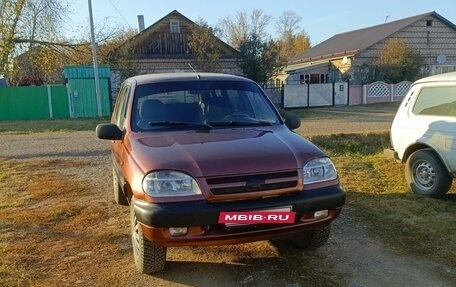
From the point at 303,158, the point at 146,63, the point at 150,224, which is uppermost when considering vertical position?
the point at 146,63

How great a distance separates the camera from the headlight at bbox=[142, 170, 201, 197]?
3.28 meters

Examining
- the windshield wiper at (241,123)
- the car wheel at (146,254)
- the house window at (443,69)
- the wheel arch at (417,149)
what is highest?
the house window at (443,69)

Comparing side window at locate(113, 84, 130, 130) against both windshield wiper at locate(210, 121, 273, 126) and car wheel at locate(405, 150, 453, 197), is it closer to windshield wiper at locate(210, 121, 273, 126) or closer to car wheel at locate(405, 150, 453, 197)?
windshield wiper at locate(210, 121, 273, 126)

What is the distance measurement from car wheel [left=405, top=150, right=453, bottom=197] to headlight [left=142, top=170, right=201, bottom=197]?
406 cm

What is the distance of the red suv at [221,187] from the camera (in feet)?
10.7

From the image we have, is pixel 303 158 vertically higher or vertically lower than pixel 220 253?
higher

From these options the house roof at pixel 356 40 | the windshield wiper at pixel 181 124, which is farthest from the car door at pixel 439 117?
the house roof at pixel 356 40

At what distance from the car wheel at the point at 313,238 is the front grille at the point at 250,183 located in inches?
35.0

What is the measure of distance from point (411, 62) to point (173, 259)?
90.4 ft

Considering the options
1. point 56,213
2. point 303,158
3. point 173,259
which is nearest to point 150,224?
point 173,259

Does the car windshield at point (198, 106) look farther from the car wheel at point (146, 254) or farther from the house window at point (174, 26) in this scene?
the house window at point (174, 26)

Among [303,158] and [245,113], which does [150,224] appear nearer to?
[303,158]

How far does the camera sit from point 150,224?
3236 millimetres

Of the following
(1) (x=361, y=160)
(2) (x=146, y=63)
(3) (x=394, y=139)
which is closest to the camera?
(3) (x=394, y=139)
